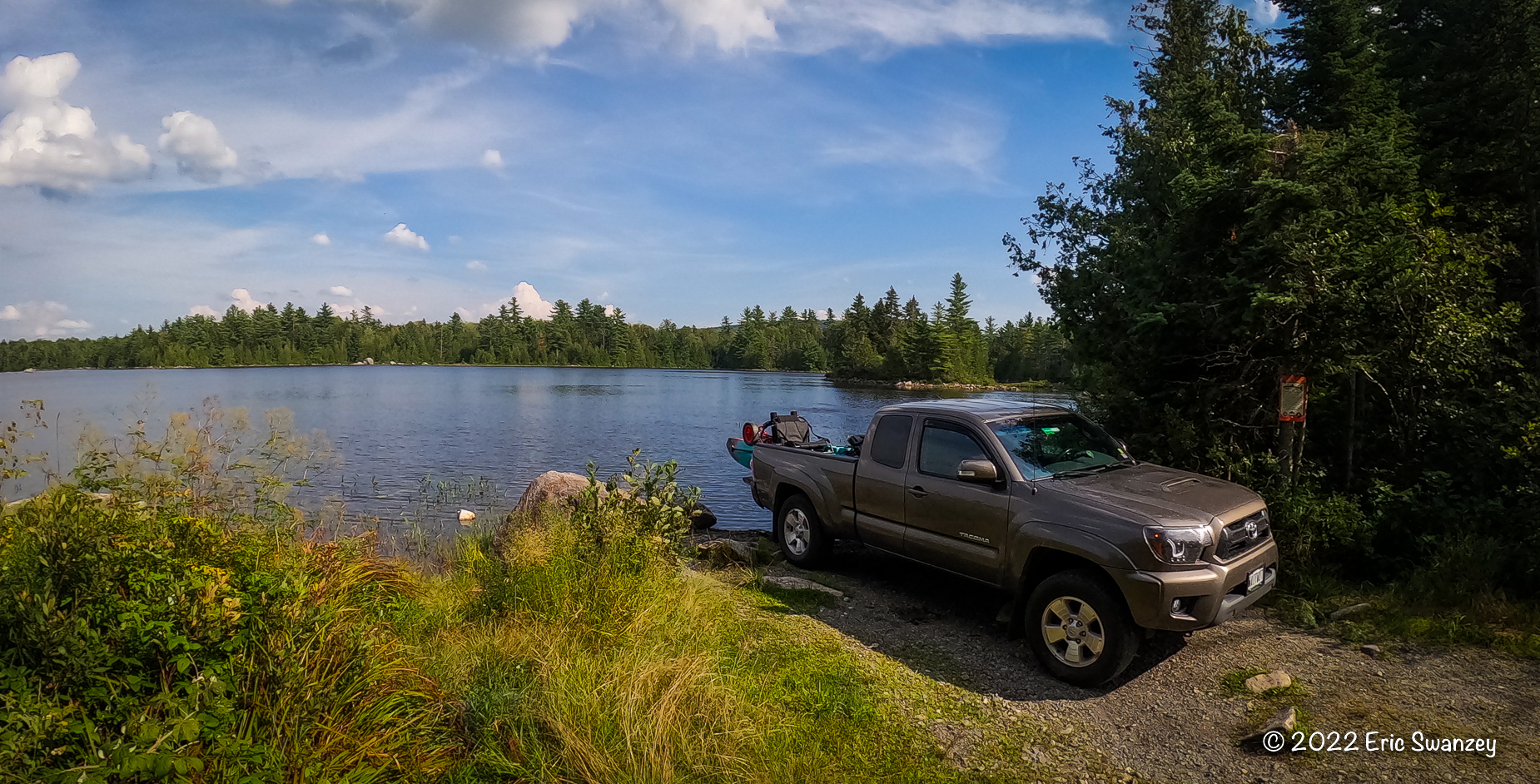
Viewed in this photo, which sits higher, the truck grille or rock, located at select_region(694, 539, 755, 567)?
the truck grille

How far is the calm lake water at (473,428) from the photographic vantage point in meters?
15.4

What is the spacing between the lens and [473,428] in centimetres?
3247

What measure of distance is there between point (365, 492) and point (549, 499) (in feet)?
32.2

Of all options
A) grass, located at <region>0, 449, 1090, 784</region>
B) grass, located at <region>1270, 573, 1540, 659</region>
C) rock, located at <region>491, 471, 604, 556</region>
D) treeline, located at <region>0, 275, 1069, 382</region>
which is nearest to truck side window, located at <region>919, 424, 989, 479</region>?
grass, located at <region>0, 449, 1090, 784</region>

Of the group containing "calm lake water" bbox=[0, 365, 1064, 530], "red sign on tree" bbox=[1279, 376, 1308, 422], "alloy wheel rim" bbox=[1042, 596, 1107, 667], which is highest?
"red sign on tree" bbox=[1279, 376, 1308, 422]

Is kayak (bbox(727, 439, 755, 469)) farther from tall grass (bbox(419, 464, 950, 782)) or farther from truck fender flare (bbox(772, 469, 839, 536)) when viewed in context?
tall grass (bbox(419, 464, 950, 782))

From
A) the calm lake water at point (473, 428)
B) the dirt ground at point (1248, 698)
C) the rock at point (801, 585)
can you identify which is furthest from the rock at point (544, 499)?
the dirt ground at point (1248, 698)

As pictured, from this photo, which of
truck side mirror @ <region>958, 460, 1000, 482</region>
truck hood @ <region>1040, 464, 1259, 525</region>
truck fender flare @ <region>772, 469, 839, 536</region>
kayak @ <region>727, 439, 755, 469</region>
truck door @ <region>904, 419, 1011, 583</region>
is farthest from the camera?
kayak @ <region>727, 439, 755, 469</region>

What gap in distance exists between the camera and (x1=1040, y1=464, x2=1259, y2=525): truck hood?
16.5 ft

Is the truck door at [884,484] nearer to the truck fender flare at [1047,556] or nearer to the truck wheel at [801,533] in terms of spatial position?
the truck wheel at [801,533]

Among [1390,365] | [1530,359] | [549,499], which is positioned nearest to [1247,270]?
[1390,365]

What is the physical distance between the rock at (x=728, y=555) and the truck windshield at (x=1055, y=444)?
360 centimetres

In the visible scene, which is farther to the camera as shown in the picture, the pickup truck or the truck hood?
the truck hood

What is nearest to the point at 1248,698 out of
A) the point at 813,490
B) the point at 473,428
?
the point at 813,490
